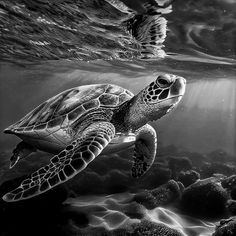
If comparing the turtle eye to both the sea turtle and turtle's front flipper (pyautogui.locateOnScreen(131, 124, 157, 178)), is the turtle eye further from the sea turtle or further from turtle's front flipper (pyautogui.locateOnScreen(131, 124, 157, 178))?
turtle's front flipper (pyautogui.locateOnScreen(131, 124, 157, 178))

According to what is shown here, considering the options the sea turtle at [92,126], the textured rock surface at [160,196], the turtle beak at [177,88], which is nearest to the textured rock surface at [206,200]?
the textured rock surface at [160,196]

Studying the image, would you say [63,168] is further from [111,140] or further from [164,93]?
[164,93]

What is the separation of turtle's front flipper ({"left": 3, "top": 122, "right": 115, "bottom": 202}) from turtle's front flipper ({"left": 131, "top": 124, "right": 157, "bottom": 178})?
2119mm

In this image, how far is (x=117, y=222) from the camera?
432 centimetres

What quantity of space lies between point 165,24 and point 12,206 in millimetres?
6604

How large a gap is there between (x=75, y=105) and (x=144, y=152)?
220 cm

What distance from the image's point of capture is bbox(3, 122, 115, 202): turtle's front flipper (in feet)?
10.2

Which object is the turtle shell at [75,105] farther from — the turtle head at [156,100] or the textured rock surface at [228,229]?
the textured rock surface at [228,229]

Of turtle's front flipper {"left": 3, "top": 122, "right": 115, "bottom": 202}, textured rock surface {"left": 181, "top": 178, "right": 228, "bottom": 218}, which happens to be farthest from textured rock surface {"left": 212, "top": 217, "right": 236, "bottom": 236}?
turtle's front flipper {"left": 3, "top": 122, "right": 115, "bottom": 202}

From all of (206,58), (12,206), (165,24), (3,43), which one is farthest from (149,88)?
(3,43)

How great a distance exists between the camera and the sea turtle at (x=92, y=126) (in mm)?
3338

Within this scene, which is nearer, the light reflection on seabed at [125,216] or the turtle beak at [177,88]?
the turtle beak at [177,88]

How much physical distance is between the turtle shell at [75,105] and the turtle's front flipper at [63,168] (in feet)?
3.82

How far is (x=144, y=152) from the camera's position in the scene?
620cm
